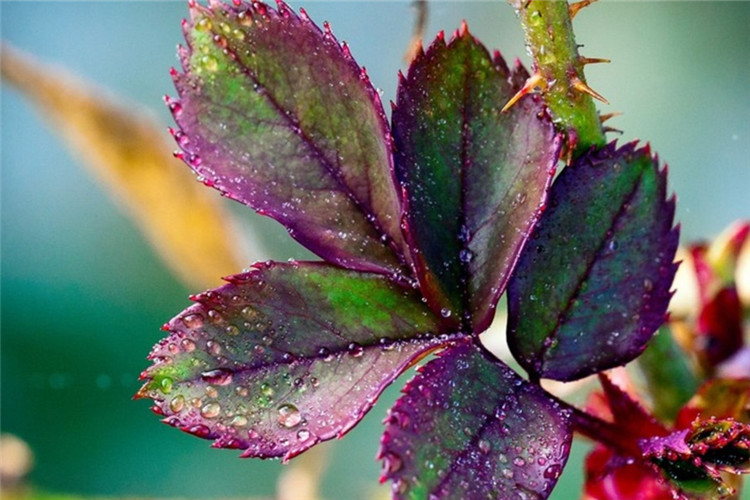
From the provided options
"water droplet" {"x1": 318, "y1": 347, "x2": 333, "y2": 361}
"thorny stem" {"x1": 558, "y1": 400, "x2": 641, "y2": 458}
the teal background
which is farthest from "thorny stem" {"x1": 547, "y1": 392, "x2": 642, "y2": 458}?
the teal background

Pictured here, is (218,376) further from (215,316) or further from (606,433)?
(606,433)

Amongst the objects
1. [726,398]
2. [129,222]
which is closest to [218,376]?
[726,398]

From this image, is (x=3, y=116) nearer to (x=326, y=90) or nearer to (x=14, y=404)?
(x=14, y=404)

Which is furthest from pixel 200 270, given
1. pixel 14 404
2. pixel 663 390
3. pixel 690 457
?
pixel 14 404

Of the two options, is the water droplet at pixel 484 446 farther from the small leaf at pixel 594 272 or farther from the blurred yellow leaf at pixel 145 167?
the blurred yellow leaf at pixel 145 167

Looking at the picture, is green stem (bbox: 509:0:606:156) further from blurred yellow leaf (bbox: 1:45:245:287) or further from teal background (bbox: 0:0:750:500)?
teal background (bbox: 0:0:750:500)

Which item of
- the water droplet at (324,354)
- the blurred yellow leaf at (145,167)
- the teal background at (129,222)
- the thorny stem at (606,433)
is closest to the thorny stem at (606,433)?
the thorny stem at (606,433)
